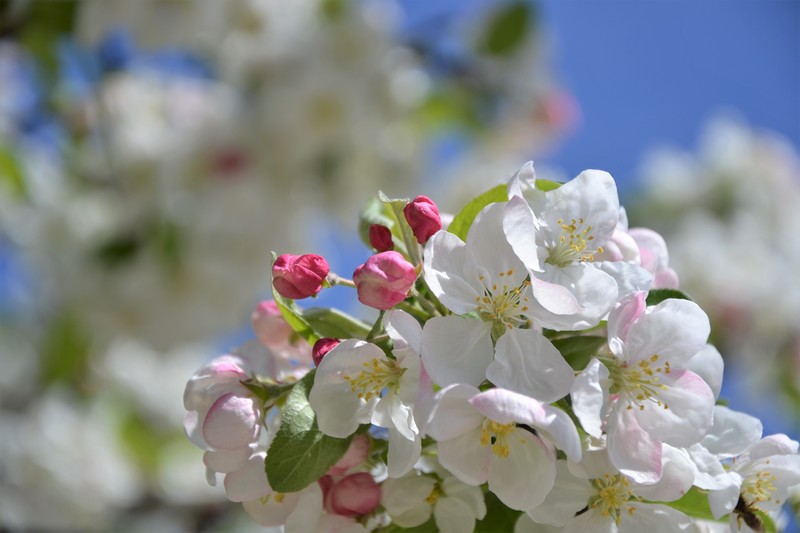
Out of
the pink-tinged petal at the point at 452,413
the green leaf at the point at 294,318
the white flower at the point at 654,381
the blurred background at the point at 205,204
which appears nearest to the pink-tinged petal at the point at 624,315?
the white flower at the point at 654,381

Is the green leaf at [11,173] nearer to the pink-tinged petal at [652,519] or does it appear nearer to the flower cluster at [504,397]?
the flower cluster at [504,397]

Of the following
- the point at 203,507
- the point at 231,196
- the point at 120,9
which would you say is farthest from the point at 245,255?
the point at 120,9

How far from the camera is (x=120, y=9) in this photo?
1.94m

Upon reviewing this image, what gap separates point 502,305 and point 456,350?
0.17ft

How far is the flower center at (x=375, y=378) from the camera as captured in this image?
56cm

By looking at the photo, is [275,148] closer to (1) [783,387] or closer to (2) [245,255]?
(2) [245,255]

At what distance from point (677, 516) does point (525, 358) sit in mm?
156

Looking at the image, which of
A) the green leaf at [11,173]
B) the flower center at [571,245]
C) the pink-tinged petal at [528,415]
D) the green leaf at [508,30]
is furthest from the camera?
the green leaf at [508,30]

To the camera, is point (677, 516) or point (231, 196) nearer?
point (677, 516)

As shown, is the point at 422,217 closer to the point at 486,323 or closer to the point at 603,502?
the point at 486,323

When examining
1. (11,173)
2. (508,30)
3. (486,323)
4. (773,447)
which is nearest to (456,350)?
(486,323)

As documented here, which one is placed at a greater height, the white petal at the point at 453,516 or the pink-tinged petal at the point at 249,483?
the pink-tinged petal at the point at 249,483

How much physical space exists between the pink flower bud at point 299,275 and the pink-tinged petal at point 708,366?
0.27 m

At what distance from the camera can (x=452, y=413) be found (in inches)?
20.3
